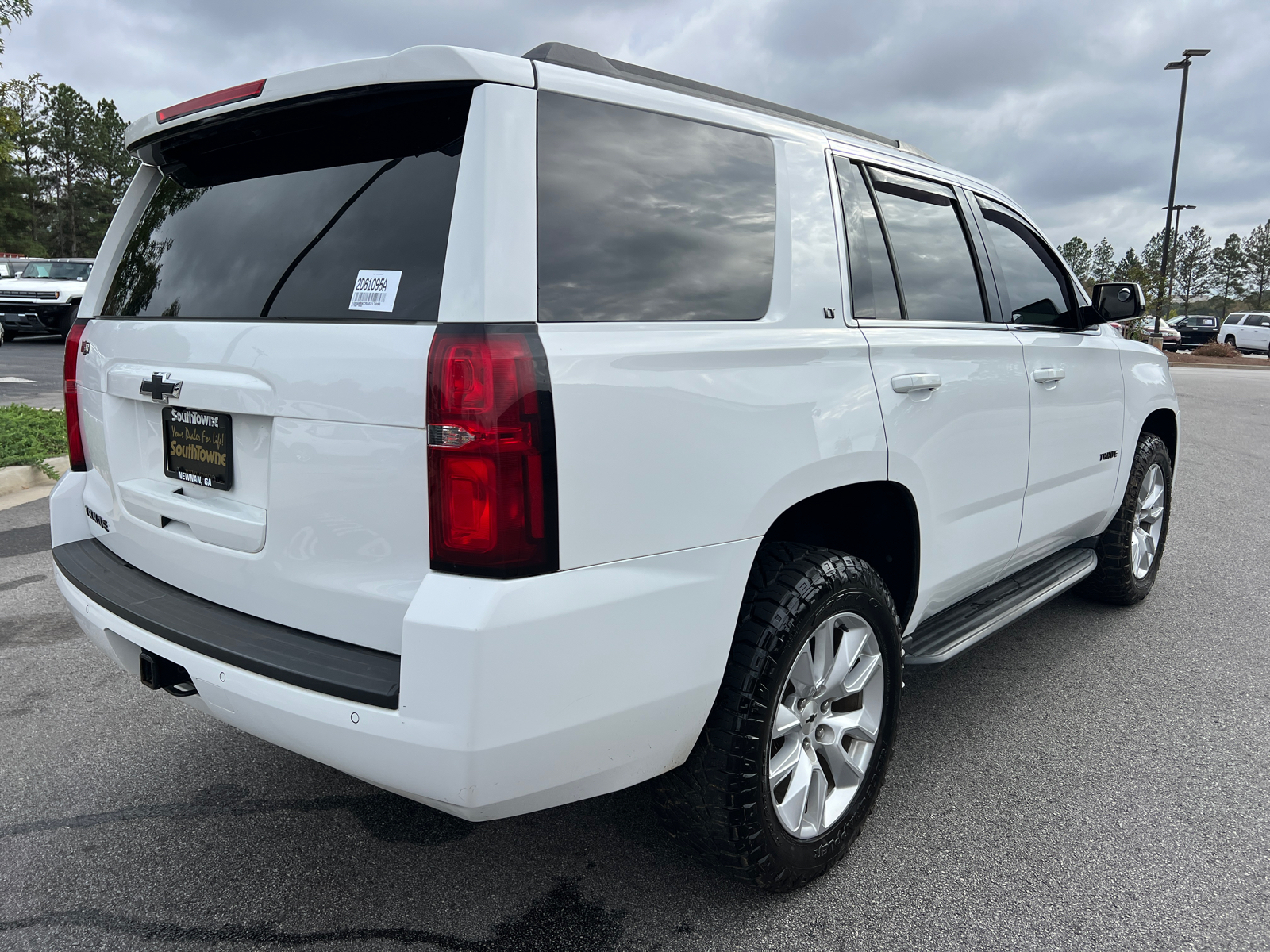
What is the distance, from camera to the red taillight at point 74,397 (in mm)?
2807

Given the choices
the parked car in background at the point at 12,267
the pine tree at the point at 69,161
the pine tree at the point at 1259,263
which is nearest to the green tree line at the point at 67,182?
the pine tree at the point at 69,161

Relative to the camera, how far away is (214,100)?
219 cm

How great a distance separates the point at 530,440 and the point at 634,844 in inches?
55.7

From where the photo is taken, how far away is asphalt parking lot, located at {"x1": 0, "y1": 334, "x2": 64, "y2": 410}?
37.1 feet

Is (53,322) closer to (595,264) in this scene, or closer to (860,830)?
(595,264)

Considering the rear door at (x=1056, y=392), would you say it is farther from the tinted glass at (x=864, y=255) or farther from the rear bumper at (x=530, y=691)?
the rear bumper at (x=530, y=691)

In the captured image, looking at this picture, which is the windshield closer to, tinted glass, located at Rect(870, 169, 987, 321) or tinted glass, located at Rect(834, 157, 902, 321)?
tinted glass, located at Rect(870, 169, 987, 321)

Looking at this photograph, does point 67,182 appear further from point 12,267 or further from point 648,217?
point 648,217

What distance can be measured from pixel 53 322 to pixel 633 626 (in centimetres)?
534

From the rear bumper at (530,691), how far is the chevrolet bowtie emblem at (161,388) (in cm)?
65

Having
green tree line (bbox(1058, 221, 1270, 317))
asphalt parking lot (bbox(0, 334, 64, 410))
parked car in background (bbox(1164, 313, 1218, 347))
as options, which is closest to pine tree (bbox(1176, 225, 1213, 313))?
green tree line (bbox(1058, 221, 1270, 317))

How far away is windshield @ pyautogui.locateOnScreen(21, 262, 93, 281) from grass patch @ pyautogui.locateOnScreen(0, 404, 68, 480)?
49.9 ft

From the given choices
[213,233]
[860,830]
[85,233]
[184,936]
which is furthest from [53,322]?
[85,233]

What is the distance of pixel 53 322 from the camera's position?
18.1 feet
